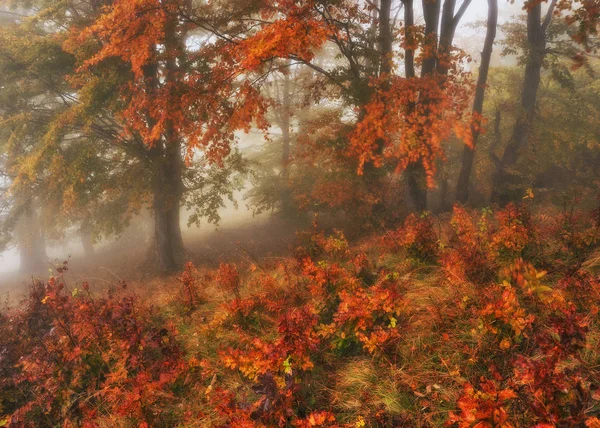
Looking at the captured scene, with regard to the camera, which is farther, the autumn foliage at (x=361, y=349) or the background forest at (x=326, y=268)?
the background forest at (x=326, y=268)

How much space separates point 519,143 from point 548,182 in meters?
2.82

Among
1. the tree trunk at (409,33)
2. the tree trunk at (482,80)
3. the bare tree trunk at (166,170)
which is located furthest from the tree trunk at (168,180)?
the tree trunk at (482,80)

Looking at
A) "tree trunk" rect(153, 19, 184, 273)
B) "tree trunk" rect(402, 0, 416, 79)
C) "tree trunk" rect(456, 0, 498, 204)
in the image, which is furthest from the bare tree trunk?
"tree trunk" rect(456, 0, 498, 204)

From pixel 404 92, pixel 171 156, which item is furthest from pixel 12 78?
pixel 404 92

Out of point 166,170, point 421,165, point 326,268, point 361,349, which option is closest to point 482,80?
point 421,165

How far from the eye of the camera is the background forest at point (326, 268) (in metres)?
3.32

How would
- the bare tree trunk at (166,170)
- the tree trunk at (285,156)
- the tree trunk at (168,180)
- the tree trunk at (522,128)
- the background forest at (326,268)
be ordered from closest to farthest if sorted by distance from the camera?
the background forest at (326,268) < the tree trunk at (168,180) < the bare tree trunk at (166,170) < the tree trunk at (522,128) < the tree trunk at (285,156)

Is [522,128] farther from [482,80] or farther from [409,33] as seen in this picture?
[409,33]

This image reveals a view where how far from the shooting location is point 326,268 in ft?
17.1

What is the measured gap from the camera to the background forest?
332 centimetres

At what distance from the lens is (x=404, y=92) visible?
8008 millimetres

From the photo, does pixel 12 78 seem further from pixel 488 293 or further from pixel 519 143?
pixel 519 143

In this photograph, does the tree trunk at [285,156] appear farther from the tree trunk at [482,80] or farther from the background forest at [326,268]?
the tree trunk at [482,80]

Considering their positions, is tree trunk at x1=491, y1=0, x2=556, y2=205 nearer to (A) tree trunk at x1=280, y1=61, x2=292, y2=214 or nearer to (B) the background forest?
(B) the background forest
